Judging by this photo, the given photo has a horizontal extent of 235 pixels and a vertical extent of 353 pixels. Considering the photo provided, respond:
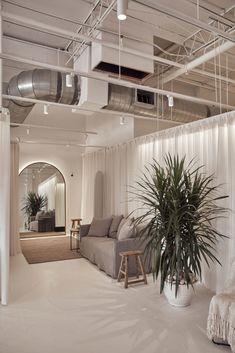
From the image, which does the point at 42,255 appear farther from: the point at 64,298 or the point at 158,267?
the point at 158,267

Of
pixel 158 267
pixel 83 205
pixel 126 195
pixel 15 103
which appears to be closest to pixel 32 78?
pixel 15 103

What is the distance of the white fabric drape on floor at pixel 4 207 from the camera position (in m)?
3.43

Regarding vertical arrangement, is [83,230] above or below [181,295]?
above

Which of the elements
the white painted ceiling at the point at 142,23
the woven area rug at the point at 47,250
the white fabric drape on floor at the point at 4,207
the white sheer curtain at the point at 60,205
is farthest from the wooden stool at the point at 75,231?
the white fabric drape on floor at the point at 4,207

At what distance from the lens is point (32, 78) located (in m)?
4.24

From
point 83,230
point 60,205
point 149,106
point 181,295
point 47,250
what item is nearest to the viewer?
point 181,295

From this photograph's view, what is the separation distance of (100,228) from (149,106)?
2685mm

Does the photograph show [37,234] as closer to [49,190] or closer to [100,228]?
[49,190]

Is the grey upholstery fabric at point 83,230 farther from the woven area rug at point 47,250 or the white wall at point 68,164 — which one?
the white wall at point 68,164

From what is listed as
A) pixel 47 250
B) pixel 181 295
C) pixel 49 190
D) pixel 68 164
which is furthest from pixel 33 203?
pixel 181 295

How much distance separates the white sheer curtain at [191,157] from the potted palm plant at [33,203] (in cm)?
232

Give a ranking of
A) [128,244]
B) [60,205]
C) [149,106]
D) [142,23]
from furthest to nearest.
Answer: [60,205], [149,106], [128,244], [142,23]

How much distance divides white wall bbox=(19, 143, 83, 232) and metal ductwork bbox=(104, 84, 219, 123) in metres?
3.67

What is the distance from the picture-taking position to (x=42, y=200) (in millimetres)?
8164
